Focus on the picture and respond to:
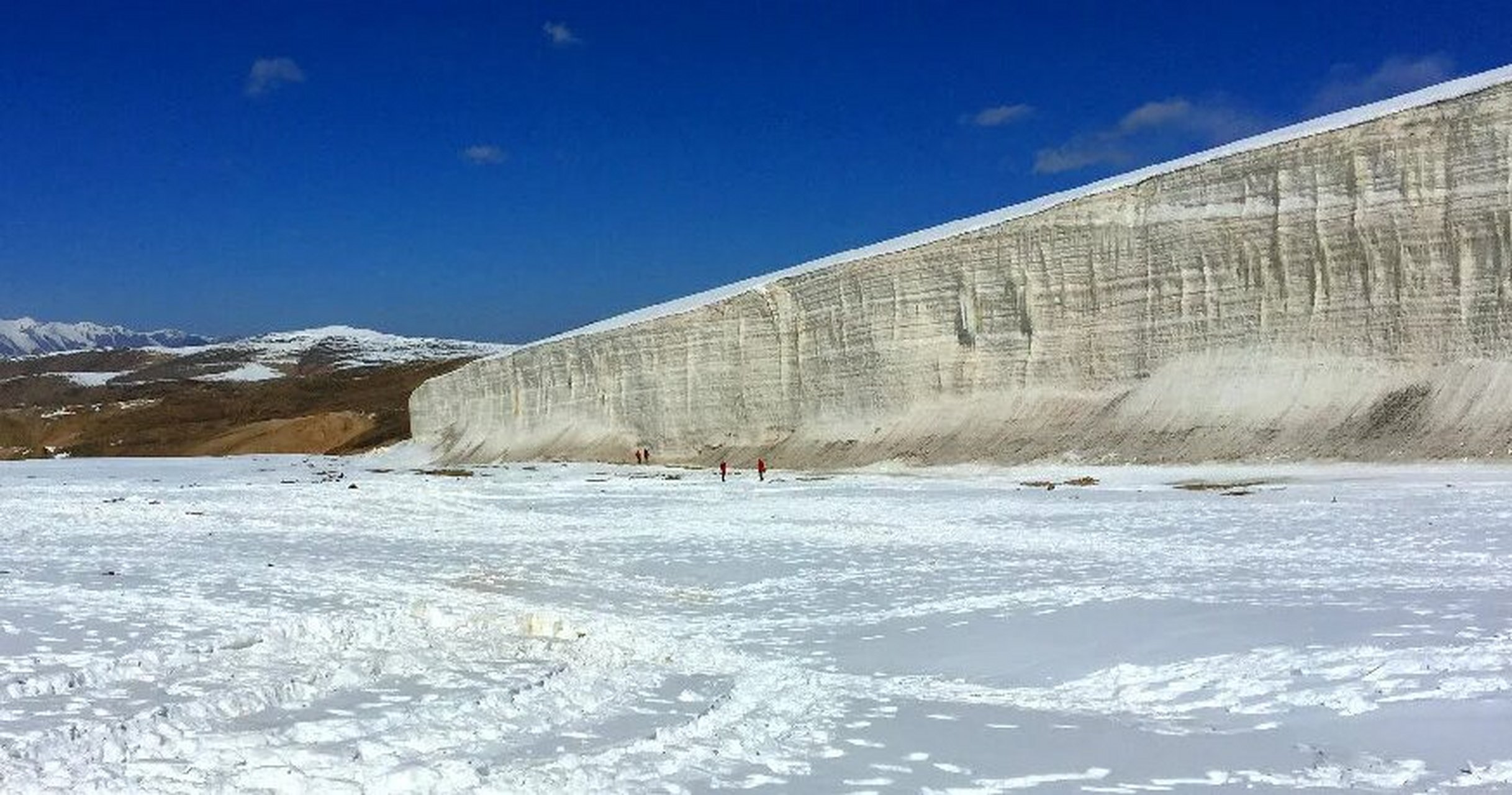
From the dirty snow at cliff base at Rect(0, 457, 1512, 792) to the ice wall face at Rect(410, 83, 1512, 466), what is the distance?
32.4 ft

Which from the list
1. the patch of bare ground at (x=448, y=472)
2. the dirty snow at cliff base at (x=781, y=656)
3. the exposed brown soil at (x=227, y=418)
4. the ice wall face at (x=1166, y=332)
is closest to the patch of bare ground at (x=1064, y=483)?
the ice wall face at (x=1166, y=332)

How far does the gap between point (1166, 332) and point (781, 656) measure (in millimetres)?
25178

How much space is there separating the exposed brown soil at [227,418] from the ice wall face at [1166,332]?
1102 inches

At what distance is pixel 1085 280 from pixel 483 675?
91.9 ft

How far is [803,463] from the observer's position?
36469 millimetres

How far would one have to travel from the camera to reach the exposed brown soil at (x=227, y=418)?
65688 millimetres

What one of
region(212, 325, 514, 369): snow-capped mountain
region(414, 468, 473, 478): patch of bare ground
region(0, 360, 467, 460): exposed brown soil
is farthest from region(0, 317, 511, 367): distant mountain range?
region(414, 468, 473, 478): patch of bare ground

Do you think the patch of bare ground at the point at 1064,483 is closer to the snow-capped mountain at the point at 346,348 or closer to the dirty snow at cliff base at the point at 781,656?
the dirty snow at cliff base at the point at 781,656

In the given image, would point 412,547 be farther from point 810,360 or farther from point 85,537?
point 810,360

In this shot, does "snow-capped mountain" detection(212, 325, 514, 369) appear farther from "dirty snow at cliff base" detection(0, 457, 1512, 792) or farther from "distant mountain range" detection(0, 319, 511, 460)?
"dirty snow at cliff base" detection(0, 457, 1512, 792)

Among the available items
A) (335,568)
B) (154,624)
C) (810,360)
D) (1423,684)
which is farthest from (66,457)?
(1423,684)

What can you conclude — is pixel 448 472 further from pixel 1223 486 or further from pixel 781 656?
pixel 781 656

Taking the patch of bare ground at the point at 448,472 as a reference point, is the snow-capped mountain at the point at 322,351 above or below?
above

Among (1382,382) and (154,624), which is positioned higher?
(1382,382)
